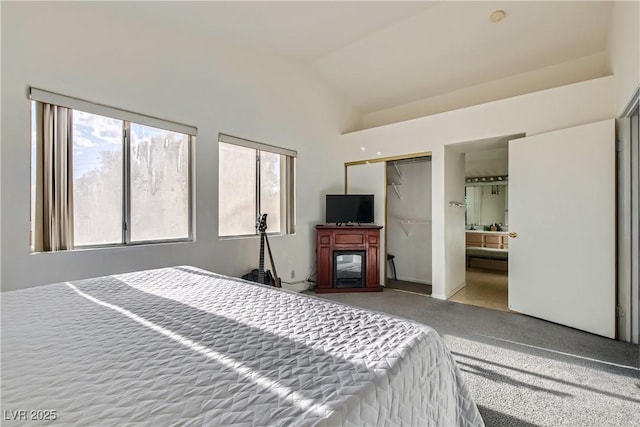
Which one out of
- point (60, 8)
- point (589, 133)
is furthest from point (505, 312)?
point (60, 8)

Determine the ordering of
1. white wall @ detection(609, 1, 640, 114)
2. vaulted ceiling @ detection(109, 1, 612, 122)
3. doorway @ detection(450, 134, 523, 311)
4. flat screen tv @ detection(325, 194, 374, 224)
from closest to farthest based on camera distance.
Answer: white wall @ detection(609, 1, 640, 114), vaulted ceiling @ detection(109, 1, 612, 122), flat screen tv @ detection(325, 194, 374, 224), doorway @ detection(450, 134, 523, 311)

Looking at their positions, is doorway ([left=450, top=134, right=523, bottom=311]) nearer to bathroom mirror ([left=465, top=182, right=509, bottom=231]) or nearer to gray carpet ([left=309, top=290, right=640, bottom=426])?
bathroom mirror ([left=465, top=182, right=509, bottom=231])

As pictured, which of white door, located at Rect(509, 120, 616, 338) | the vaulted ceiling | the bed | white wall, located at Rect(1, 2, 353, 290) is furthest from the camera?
the vaulted ceiling

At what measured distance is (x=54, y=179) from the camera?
2.17 m

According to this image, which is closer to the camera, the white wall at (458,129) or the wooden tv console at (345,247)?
the white wall at (458,129)

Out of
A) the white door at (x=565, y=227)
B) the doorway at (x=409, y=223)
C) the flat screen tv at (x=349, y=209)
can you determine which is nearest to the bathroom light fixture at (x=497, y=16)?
the white door at (x=565, y=227)

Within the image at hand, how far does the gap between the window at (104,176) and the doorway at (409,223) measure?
3259 millimetres

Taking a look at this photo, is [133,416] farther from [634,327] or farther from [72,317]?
[634,327]

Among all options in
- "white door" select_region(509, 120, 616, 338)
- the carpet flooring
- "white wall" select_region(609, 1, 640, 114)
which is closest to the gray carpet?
"white door" select_region(509, 120, 616, 338)

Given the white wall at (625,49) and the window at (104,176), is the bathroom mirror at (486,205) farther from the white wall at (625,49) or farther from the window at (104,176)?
the window at (104,176)

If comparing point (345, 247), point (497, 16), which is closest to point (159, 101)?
point (345, 247)

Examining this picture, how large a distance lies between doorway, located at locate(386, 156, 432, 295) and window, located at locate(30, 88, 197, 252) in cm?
326

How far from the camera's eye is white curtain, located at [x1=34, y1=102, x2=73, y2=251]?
6.94 ft

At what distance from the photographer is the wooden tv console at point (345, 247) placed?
13.8ft
